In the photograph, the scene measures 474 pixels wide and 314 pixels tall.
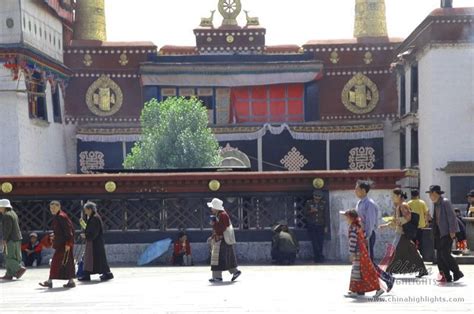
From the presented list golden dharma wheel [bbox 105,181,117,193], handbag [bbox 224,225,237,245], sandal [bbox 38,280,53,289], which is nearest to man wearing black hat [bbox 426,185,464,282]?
handbag [bbox 224,225,237,245]

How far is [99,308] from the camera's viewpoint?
1133cm

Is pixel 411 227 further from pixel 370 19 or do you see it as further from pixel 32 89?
pixel 370 19

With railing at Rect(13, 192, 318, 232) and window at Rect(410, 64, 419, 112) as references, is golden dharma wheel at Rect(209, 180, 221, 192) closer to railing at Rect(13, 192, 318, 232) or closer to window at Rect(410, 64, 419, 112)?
railing at Rect(13, 192, 318, 232)

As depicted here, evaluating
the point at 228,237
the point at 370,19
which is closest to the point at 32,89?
the point at 370,19

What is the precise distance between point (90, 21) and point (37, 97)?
8.90 m

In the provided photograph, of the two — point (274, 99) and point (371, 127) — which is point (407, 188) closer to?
point (371, 127)

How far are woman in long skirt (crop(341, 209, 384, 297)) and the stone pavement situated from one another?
194mm

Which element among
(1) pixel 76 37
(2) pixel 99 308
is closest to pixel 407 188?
(1) pixel 76 37

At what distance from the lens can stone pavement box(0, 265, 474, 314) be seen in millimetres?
11102

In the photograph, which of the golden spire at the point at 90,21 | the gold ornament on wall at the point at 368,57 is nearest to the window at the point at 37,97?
the golden spire at the point at 90,21

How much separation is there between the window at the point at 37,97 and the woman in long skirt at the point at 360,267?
18.5 meters

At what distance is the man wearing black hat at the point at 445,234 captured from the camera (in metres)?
13.2

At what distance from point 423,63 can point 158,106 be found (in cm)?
912

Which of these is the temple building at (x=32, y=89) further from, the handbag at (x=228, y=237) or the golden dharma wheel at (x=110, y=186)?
the handbag at (x=228, y=237)
